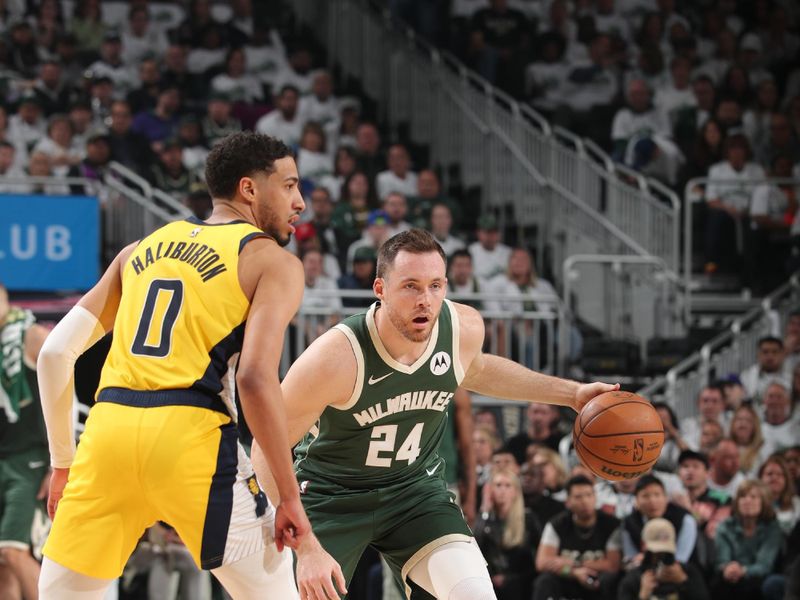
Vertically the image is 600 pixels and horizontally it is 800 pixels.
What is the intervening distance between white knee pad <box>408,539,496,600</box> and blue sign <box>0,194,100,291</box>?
6256 millimetres

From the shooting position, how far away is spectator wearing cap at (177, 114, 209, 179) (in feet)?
41.7

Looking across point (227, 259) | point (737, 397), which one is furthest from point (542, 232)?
point (227, 259)

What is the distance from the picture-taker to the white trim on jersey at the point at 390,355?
501 cm

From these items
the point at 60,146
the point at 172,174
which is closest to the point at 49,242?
the point at 60,146

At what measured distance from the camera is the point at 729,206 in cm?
1290

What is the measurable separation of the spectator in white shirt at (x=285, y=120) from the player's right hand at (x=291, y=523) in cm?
978

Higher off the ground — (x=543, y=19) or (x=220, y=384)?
(x=543, y=19)

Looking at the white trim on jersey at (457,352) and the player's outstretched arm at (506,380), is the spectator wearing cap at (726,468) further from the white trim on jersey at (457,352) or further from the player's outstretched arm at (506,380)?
the white trim on jersey at (457,352)

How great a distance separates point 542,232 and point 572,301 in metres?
0.84

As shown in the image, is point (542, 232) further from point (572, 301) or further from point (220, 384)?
point (220, 384)

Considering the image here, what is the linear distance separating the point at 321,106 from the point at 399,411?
9.52 metres

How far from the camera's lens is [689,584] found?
29.1 ft

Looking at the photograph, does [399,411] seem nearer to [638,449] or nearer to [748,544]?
[638,449]

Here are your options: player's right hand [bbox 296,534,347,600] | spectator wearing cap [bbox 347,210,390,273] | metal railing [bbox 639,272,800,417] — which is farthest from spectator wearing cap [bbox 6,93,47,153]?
player's right hand [bbox 296,534,347,600]
